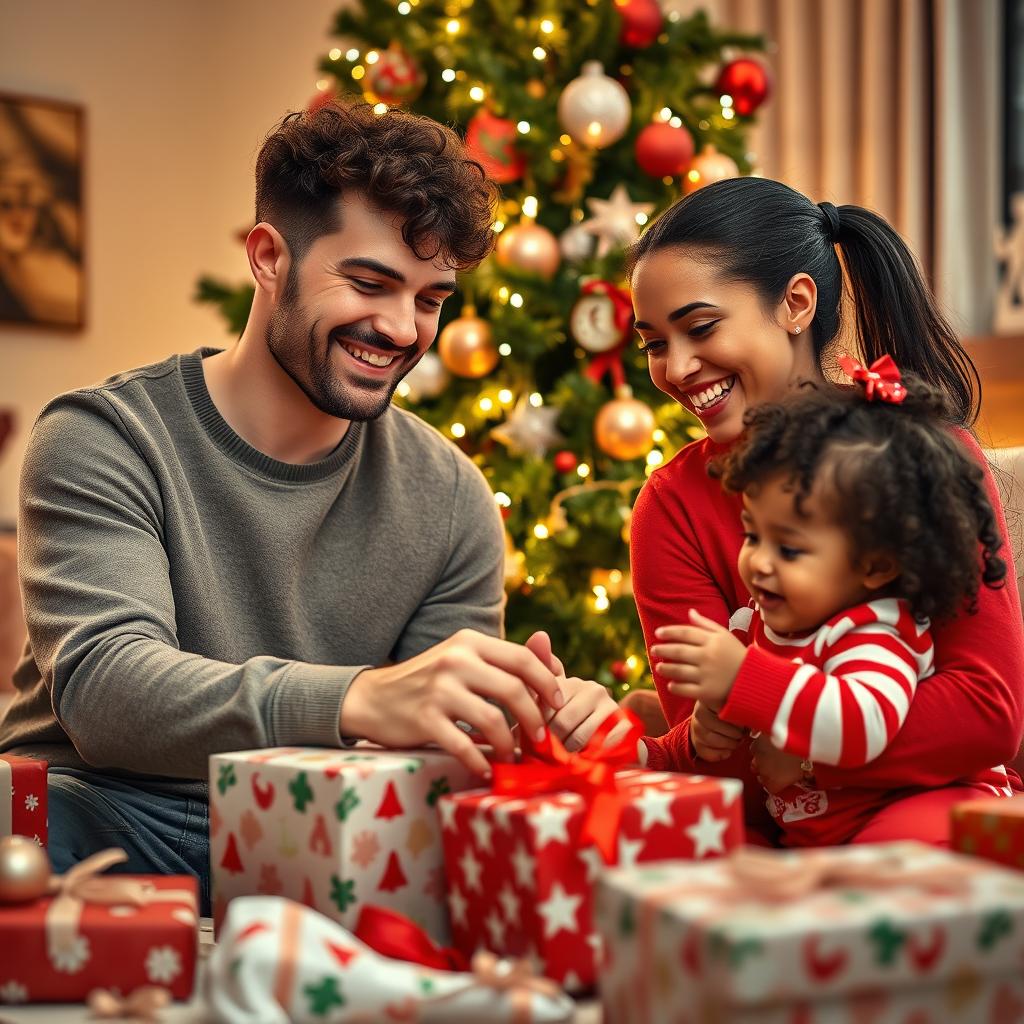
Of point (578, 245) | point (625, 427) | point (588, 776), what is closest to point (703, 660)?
point (588, 776)

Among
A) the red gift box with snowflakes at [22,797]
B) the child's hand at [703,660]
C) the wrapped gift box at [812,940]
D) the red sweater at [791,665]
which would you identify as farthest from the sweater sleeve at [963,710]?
the red gift box with snowflakes at [22,797]

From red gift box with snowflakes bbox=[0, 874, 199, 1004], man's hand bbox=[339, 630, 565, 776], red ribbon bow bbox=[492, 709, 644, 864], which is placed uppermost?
man's hand bbox=[339, 630, 565, 776]

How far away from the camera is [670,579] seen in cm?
136

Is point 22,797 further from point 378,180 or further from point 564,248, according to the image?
point 564,248

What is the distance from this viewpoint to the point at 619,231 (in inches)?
110

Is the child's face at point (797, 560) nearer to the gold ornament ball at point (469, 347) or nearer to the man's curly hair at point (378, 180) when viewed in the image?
the man's curly hair at point (378, 180)

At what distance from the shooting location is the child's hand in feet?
3.29

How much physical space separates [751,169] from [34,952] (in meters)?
2.53

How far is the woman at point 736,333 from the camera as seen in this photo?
131 centimetres

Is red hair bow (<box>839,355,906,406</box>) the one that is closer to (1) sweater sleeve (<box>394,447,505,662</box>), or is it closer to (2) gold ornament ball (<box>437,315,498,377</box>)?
(1) sweater sleeve (<box>394,447,505,662</box>)

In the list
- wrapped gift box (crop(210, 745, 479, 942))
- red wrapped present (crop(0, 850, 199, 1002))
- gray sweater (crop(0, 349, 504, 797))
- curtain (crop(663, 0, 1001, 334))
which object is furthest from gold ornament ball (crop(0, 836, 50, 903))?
curtain (crop(663, 0, 1001, 334))

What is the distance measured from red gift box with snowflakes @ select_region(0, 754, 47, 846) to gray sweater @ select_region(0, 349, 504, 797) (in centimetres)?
10

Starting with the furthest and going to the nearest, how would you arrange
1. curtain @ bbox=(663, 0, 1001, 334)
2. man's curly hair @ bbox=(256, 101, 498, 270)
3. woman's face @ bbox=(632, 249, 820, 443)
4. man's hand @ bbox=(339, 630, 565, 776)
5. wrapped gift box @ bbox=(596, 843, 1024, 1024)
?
curtain @ bbox=(663, 0, 1001, 334)
man's curly hair @ bbox=(256, 101, 498, 270)
woman's face @ bbox=(632, 249, 820, 443)
man's hand @ bbox=(339, 630, 565, 776)
wrapped gift box @ bbox=(596, 843, 1024, 1024)

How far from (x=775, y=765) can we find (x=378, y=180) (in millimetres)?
820
